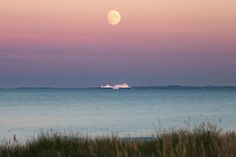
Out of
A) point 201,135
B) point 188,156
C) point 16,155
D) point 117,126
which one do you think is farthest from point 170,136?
point 117,126

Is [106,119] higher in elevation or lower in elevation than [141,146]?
higher

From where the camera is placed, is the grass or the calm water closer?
the grass

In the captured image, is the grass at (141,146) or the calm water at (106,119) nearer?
the grass at (141,146)

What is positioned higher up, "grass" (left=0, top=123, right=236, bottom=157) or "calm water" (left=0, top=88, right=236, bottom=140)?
"calm water" (left=0, top=88, right=236, bottom=140)

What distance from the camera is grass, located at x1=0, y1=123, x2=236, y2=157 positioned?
9594 millimetres

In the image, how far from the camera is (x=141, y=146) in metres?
11.8

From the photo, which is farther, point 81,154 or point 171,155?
point 81,154

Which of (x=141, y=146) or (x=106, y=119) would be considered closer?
(x=141, y=146)

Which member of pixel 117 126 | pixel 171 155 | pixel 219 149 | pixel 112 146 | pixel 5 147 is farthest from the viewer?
pixel 117 126

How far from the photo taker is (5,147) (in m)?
13.0

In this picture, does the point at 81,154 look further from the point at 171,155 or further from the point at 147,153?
the point at 171,155

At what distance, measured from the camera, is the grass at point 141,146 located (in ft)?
31.5

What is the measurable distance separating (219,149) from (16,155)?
4.19m

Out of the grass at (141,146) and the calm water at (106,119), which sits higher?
the calm water at (106,119)
